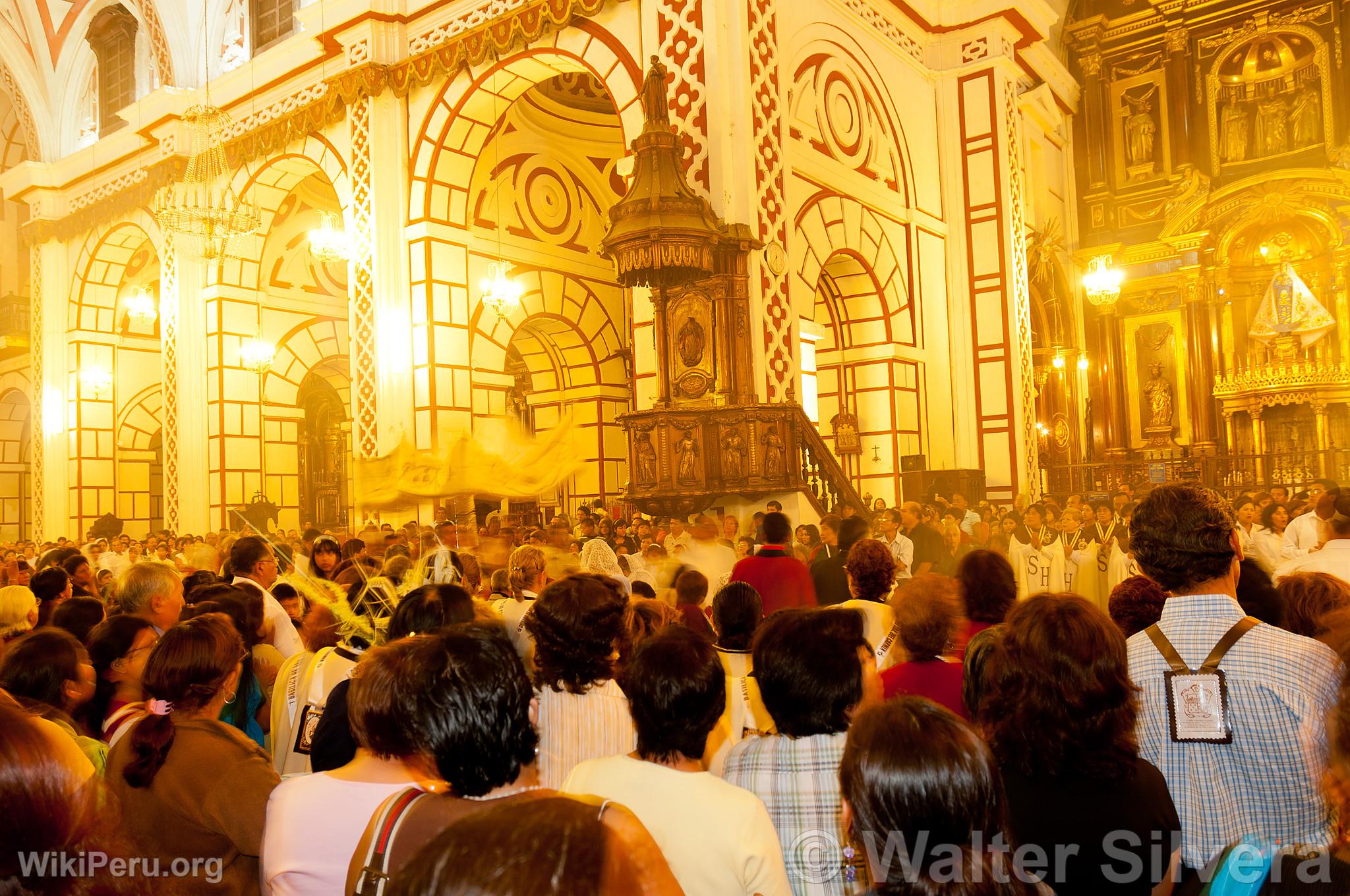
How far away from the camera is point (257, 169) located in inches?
649

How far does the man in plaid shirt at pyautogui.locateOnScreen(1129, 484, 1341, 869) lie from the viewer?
234 cm

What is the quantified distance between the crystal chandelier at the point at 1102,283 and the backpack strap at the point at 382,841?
20427mm

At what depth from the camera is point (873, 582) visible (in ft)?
15.0

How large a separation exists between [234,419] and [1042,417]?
1517cm

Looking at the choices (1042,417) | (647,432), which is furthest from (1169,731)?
(1042,417)

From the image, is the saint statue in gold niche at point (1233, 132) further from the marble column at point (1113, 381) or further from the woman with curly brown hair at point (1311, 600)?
the woman with curly brown hair at point (1311, 600)

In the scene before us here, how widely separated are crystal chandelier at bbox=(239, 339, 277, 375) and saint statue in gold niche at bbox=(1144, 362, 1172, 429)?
17189 mm

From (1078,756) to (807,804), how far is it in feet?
2.06

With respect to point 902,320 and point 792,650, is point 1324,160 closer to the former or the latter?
point 902,320

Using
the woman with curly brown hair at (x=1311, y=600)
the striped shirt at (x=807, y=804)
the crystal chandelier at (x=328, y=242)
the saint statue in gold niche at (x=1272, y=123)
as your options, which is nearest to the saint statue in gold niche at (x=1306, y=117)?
the saint statue in gold niche at (x=1272, y=123)

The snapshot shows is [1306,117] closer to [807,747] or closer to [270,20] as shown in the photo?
[270,20]

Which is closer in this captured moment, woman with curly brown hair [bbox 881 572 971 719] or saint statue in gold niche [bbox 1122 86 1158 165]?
woman with curly brown hair [bbox 881 572 971 719]
